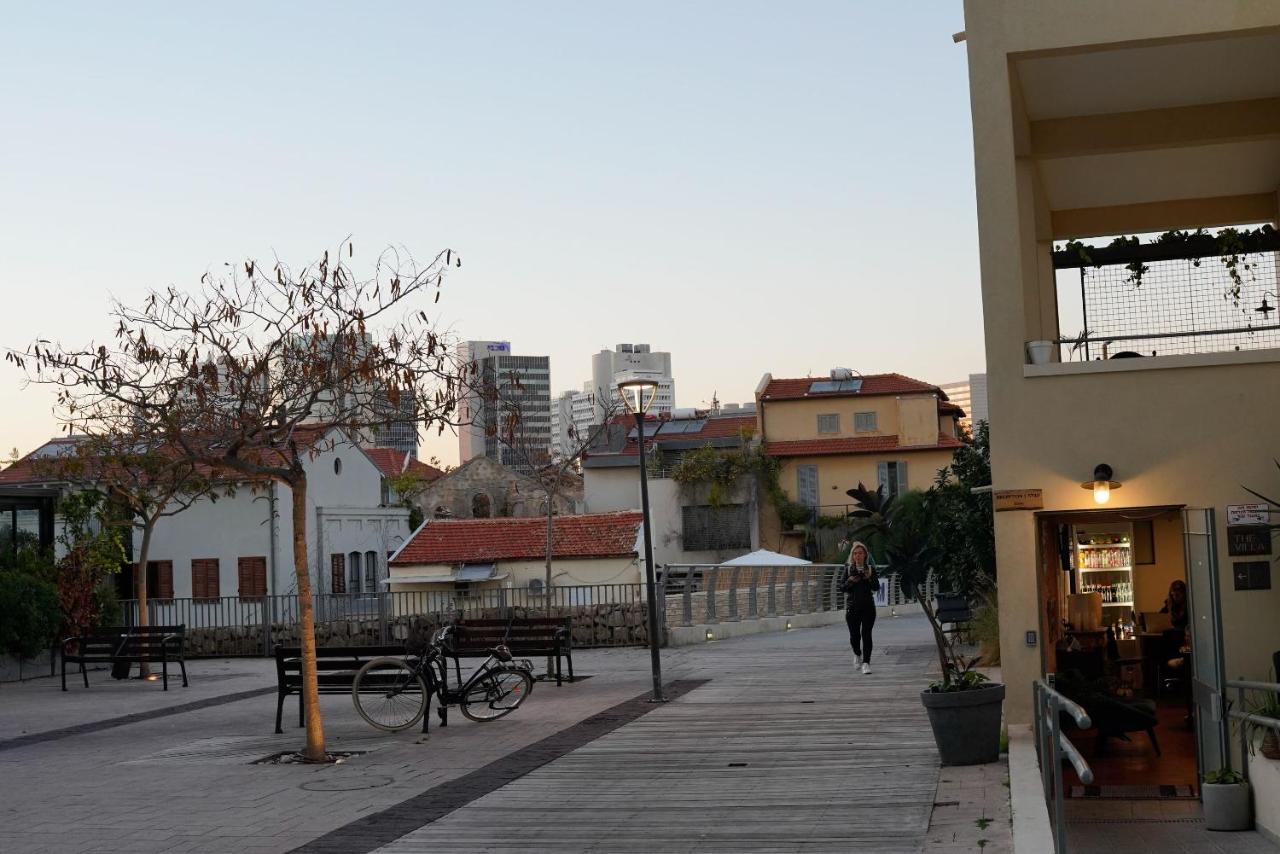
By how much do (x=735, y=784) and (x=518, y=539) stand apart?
36.3 m

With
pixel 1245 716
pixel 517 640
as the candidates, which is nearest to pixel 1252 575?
pixel 1245 716

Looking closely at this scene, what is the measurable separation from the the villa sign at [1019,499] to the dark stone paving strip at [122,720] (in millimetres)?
9435

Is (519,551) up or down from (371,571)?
up

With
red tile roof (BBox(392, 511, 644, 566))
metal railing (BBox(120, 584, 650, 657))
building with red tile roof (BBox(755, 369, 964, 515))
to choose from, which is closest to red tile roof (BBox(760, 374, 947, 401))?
building with red tile roof (BBox(755, 369, 964, 515))

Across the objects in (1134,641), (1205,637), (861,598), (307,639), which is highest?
(307,639)

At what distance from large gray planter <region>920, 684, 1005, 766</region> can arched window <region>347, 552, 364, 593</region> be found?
1571 inches

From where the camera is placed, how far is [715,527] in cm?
5694

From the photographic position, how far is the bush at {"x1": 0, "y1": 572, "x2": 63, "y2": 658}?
2069 centimetres

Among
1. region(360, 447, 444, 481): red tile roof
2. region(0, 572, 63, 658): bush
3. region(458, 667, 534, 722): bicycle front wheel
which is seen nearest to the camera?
region(458, 667, 534, 722): bicycle front wheel

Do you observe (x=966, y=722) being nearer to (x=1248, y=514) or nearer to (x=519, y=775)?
(x=1248, y=514)

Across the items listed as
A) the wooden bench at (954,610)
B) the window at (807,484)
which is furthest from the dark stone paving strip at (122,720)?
the window at (807,484)

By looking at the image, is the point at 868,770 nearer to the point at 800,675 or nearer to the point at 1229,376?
the point at 1229,376

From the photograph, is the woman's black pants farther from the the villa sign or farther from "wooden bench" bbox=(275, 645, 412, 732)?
"wooden bench" bbox=(275, 645, 412, 732)

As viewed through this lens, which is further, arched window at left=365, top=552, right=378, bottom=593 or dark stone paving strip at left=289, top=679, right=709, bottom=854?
arched window at left=365, top=552, right=378, bottom=593
